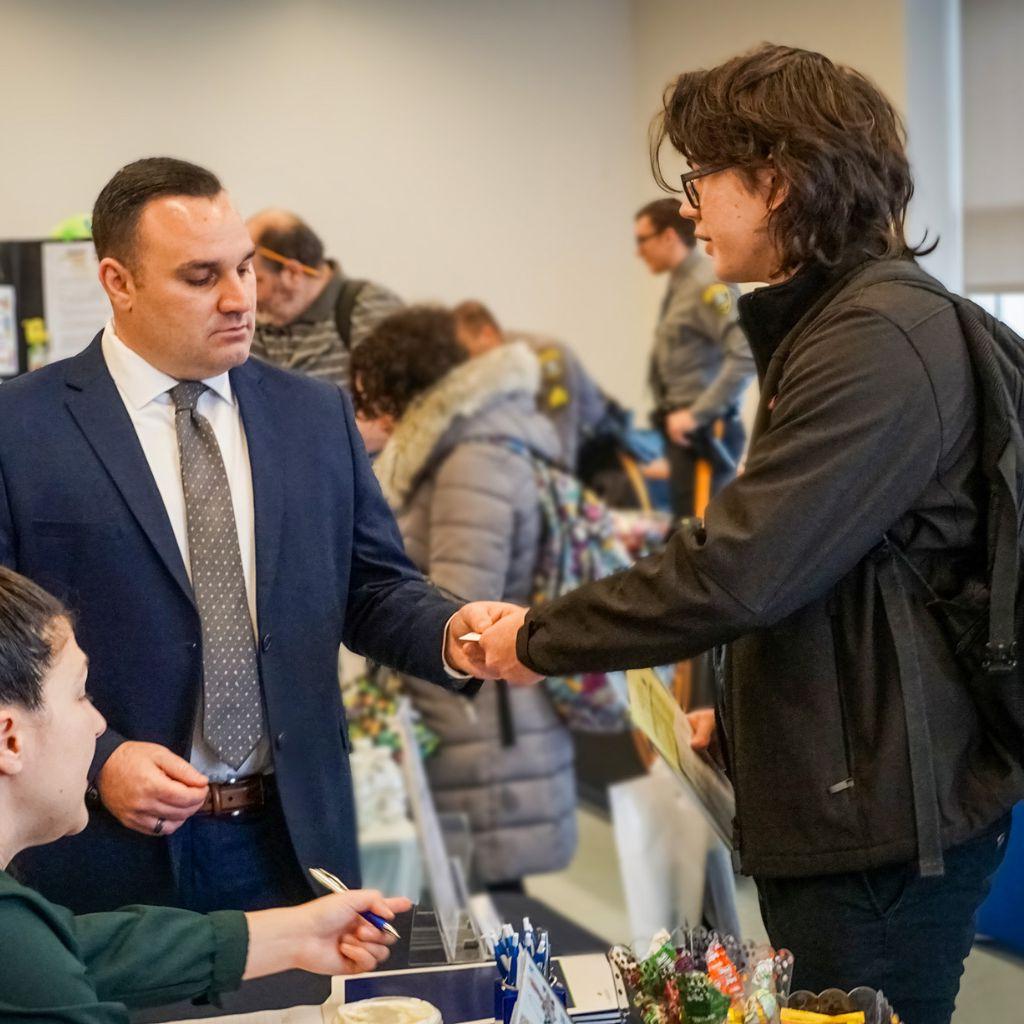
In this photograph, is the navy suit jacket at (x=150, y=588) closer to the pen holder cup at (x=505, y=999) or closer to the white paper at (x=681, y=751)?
the white paper at (x=681, y=751)

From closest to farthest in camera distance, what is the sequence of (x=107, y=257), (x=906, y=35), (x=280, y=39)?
(x=107, y=257) < (x=906, y=35) < (x=280, y=39)

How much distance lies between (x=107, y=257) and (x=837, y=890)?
4.32 ft

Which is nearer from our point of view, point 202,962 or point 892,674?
point 202,962

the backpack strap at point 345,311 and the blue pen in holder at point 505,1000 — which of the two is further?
the backpack strap at point 345,311

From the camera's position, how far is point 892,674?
5.23 feet

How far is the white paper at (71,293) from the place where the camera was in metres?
3.65

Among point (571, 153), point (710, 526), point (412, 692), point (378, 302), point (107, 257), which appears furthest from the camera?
point (571, 153)

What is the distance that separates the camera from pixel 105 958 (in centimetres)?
142

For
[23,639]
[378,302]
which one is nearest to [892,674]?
[23,639]

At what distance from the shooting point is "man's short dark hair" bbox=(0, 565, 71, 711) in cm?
138

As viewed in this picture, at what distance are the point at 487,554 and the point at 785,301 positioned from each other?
83.0 inches

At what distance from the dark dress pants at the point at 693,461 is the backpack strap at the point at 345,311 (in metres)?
1.76

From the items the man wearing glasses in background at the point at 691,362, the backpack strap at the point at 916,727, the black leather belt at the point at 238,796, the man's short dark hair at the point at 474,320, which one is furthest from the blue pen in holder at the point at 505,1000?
the man's short dark hair at the point at 474,320

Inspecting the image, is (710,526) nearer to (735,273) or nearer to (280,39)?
(735,273)
